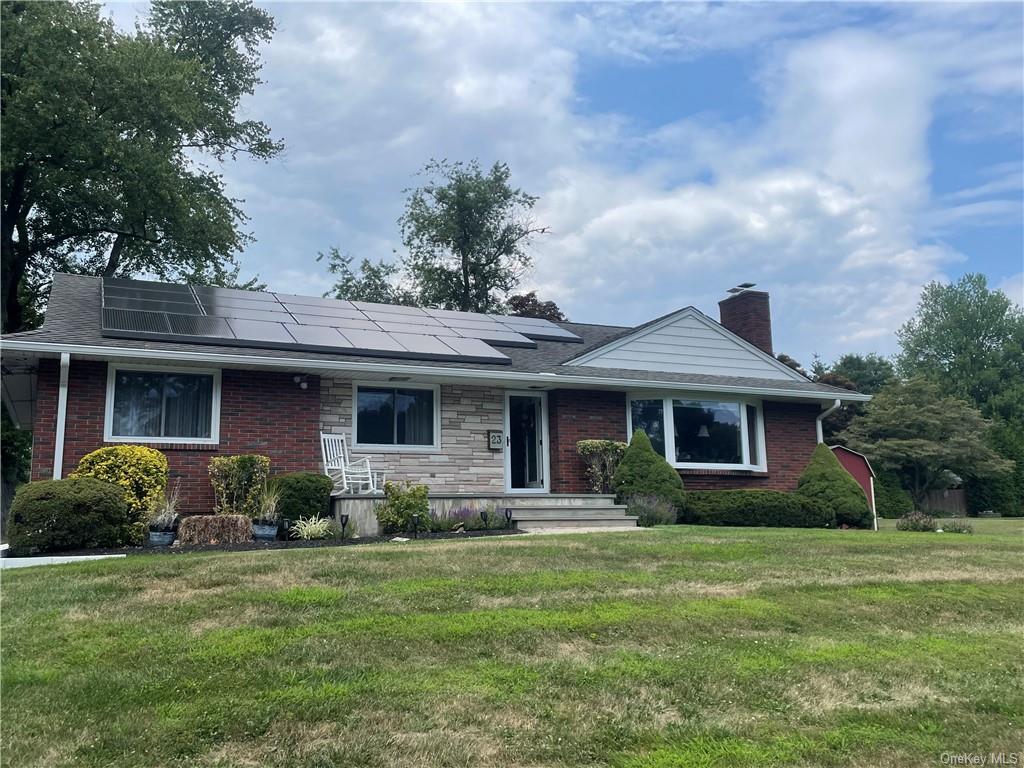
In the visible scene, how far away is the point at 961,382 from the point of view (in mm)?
42375

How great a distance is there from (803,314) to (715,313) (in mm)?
5854

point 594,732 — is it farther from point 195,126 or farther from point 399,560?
point 195,126

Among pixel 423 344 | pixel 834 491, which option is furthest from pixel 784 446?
pixel 423 344

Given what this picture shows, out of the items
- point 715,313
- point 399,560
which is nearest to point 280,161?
point 715,313

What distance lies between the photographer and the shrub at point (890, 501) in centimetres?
2284

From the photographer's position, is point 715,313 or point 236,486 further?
point 715,313

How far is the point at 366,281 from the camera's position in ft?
110

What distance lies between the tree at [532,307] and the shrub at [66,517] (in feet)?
75.6

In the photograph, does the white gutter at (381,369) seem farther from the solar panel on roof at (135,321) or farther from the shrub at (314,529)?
the shrub at (314,529)

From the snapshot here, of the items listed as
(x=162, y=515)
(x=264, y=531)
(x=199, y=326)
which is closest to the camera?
(x=162, y=515)

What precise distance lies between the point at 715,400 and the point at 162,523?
34.1 feet

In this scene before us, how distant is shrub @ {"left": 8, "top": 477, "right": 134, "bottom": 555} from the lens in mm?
8688

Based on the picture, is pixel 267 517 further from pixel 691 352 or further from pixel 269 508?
pixel 691 352

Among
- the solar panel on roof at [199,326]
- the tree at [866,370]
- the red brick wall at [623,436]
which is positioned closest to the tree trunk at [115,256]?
the solar panel on roof at [199,326]
